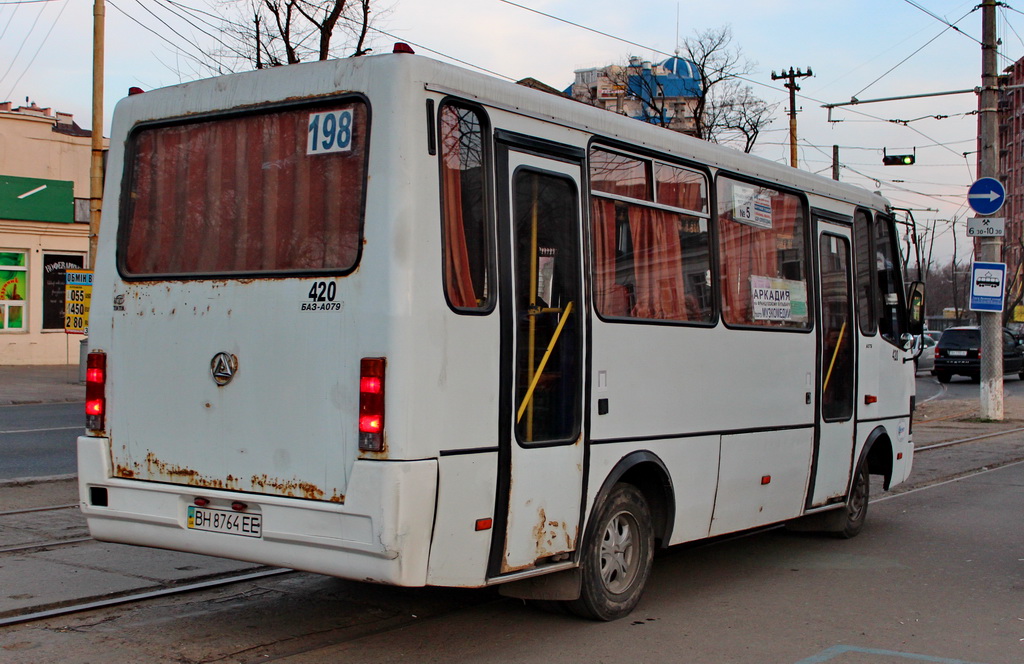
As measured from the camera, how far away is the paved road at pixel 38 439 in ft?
40.1

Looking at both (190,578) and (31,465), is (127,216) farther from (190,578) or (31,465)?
(31,465)

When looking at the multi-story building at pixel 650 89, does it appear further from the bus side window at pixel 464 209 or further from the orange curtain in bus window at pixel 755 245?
the bus side window at pixel 464 209

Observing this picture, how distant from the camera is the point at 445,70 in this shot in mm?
5379

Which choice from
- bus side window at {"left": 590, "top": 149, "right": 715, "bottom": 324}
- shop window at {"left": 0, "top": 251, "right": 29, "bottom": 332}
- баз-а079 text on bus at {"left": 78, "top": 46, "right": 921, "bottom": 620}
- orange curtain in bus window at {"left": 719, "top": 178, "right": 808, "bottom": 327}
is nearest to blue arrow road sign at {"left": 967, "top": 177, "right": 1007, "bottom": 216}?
orange curtain in bus window at {"left": 719, "top": 178, "right": 808, "bottom": 327}

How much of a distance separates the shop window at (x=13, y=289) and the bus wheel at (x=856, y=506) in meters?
26.2

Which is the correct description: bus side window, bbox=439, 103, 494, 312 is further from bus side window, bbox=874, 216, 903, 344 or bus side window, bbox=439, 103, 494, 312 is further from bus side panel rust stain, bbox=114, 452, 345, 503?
bus side window, bbox=874, 216, 903, 344

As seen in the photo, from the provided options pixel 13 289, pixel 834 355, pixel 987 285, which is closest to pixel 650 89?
pixel 13 289

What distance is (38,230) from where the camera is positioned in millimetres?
30922

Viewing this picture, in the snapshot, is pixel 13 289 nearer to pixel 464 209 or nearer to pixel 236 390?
pixel 236 390

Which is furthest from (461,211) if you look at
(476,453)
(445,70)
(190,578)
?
(190,578)

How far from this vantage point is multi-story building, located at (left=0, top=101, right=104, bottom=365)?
30312 mm

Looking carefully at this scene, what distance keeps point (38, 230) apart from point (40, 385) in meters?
7.87

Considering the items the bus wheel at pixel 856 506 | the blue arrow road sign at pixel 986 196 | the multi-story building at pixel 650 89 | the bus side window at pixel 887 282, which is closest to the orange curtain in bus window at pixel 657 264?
the bus wheel at pixel 856 506

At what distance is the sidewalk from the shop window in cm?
126
